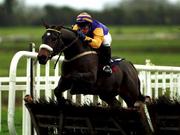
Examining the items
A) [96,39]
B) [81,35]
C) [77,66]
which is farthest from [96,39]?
[77,66]

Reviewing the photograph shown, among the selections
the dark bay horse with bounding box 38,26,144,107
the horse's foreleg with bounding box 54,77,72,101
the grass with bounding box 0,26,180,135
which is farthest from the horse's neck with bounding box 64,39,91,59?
the grass with bounding box 0,26,180,135

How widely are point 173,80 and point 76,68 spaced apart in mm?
3864

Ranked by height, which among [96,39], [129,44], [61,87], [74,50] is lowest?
[61,87]

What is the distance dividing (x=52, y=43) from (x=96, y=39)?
850mm

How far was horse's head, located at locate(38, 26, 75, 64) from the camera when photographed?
7270 mm

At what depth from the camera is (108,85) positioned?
8234 millimetres

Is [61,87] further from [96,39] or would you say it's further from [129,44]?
[129,44]

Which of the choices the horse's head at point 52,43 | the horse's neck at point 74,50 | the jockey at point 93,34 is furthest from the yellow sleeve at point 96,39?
the horse's head at point 52,43

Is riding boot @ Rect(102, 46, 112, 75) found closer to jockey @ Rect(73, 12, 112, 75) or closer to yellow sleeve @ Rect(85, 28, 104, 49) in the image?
jockey @ Rect(73, 12, 112, 75)

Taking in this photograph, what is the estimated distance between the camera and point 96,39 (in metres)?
8.16

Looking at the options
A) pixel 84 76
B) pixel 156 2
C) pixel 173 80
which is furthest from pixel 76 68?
pixel 156 2

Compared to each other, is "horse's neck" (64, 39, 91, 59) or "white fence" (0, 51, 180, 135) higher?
"horse's neck" (64, 39, 91, 59)

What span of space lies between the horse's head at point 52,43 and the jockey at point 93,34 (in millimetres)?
333

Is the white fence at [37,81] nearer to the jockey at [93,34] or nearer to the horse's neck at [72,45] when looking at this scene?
the horse's neck at [72,45]
